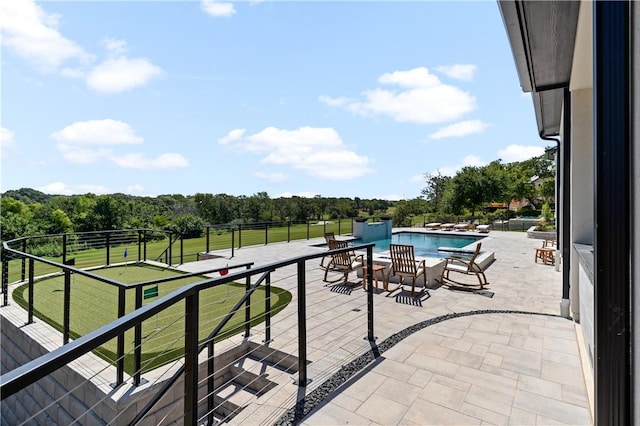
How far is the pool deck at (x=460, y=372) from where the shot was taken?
2.31 metres

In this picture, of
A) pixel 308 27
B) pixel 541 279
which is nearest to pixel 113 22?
pixel 308 27

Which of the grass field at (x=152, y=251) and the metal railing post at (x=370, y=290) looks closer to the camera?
the metal railing post at (x=370, y=290)

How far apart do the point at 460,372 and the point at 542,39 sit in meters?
3.01

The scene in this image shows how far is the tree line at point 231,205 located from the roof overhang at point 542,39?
11396 mm

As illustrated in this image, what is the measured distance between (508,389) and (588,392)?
0.56 meters

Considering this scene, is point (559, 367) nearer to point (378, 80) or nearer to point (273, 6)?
point (273, 6)

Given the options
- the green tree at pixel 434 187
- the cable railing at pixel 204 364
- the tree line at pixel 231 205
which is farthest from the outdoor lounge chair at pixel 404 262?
the green tree at pixel 434 187

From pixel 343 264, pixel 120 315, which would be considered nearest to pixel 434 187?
pixel 343 264

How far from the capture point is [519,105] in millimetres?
6371

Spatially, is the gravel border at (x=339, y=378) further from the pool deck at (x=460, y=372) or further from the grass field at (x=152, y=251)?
the grass field at (x=152, y=251)

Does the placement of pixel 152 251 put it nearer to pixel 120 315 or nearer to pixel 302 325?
pixel 120 315

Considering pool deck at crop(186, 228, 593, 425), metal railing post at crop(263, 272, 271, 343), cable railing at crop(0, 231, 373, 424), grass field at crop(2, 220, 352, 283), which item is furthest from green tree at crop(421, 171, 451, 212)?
metal railing post at crop(263, 272, 271, 343)

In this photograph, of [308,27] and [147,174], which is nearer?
[308,27]

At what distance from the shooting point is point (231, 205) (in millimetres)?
31016
